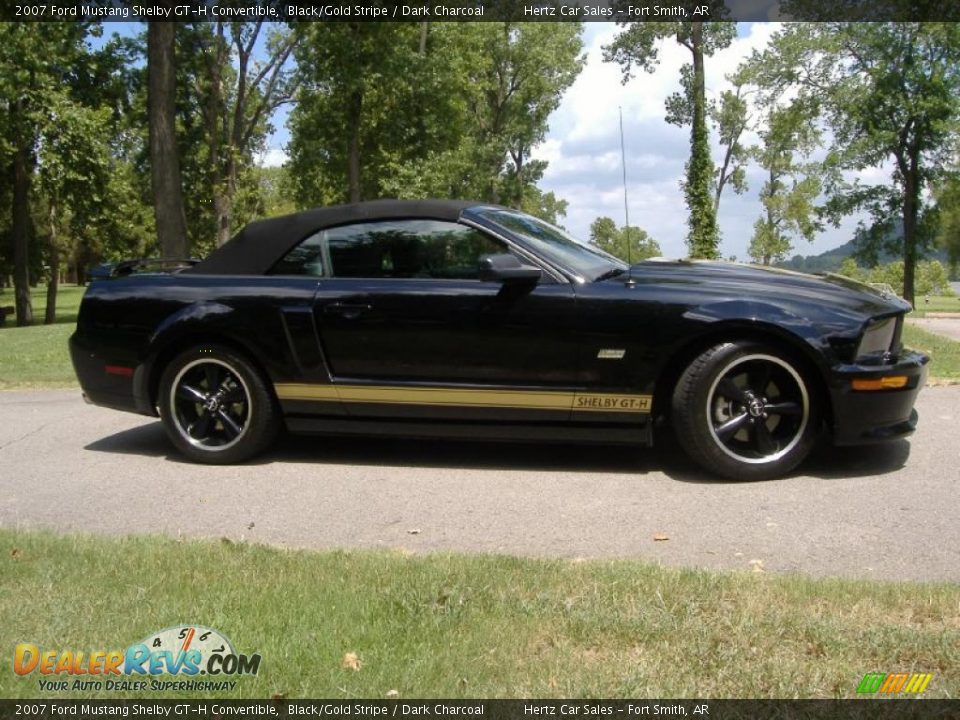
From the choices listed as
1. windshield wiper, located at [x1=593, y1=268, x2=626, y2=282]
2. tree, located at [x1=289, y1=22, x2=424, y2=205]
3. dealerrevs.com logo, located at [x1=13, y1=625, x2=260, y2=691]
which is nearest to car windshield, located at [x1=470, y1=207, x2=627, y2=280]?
windshield wiper, located at [x1=593, y1=268, x2=626, y2=282]

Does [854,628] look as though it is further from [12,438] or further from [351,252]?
[12,438]

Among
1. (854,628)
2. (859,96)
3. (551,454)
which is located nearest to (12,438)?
(551,454)

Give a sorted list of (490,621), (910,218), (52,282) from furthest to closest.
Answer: (910,218)
(52,282)
(490,621)

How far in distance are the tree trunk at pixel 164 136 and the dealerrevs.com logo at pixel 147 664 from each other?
12.6 metres

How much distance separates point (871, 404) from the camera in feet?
15.0

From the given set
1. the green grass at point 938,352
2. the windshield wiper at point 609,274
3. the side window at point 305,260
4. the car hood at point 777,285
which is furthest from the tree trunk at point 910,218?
the side window at point 305,260

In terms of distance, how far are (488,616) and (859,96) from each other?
37127mm

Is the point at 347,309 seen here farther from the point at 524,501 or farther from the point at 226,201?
the point at 226,201

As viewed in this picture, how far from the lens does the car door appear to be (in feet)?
15.8

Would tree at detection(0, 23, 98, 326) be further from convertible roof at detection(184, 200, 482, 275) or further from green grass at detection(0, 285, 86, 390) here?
convertible roof at detection(184, 200, 482, 275)

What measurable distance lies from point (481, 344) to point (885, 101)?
35018mm

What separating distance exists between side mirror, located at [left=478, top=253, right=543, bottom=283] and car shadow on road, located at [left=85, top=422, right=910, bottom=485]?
3.77 ft

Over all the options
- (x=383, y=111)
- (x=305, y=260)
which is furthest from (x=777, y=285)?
(x=383, y=111)

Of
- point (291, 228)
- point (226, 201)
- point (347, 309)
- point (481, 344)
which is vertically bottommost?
point (481, 344)
